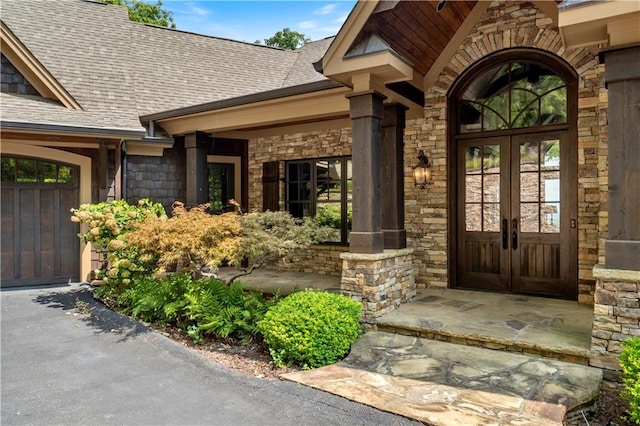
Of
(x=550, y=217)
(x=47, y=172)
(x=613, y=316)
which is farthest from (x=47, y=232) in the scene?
(x=613, y=316)

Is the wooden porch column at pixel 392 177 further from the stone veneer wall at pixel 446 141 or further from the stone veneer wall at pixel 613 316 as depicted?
the stone veneer wall at pixel 613 316

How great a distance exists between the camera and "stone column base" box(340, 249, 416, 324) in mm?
4809

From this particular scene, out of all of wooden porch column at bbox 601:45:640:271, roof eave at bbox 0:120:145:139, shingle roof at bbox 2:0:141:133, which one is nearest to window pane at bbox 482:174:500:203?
wooden porch column at bbox 601:45:640:271

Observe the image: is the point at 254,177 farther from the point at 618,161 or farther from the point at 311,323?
the point at 618,161

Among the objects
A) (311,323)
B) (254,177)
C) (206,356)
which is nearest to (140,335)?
(206,356)

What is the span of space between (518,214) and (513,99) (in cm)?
160

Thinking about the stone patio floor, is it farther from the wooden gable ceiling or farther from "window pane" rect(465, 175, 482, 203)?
the wooden gable ceiling

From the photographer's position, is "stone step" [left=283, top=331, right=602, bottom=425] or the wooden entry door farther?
the wooden entry door

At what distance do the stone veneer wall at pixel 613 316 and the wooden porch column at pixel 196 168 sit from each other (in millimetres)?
6027

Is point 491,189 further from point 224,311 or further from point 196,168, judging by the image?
point 196,168

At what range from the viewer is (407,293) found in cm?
560

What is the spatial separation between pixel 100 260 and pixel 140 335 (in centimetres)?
321

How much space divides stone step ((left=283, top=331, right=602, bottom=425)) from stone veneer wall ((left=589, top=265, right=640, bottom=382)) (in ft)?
0.45

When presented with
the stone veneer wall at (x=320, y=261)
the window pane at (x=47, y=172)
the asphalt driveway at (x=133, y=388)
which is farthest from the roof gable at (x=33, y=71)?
the stone veneer wall at (x=320, y=261)
